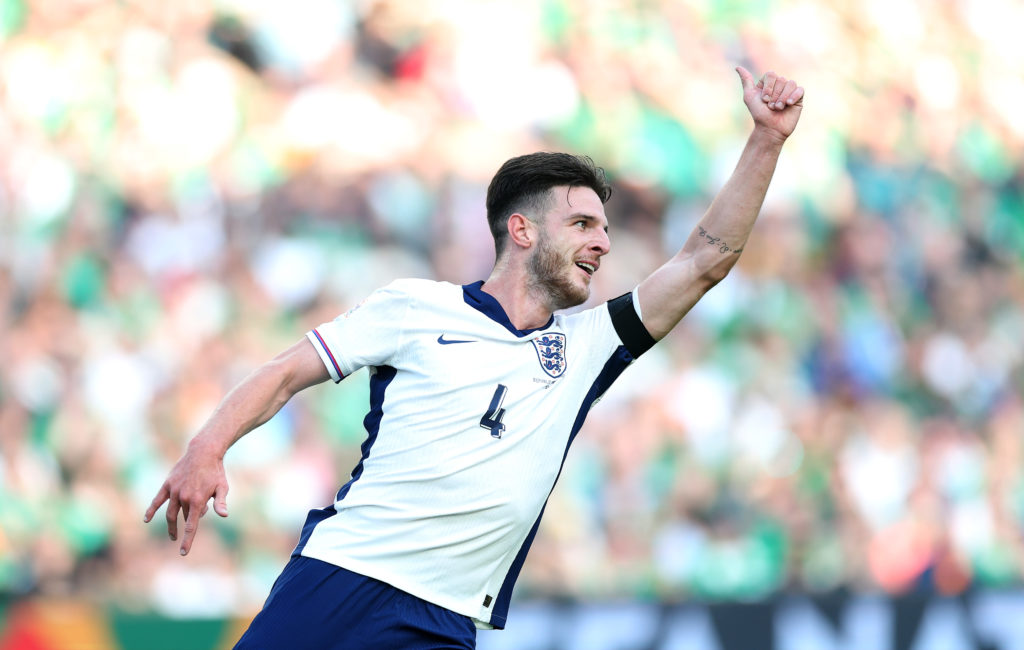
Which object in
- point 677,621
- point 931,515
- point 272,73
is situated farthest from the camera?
point 272,73

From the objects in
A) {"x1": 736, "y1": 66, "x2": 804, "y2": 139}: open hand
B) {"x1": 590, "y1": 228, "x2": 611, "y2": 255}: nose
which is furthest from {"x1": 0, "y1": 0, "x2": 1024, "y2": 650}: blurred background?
{"x1": 736, "y1": 66, "x2": 804, "y2": 139}: open hand

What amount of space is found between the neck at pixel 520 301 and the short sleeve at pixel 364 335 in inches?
14.1

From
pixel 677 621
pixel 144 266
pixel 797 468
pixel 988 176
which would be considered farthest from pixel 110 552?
pixel 988 176

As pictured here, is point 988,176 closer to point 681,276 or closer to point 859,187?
point 859,187

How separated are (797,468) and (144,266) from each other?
5.10m

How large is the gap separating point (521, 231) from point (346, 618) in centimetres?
146

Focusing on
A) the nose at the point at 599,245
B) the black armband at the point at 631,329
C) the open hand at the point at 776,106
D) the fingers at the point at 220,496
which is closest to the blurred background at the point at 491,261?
the black armband at the point at 631,329

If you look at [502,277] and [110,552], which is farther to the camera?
[110,552]

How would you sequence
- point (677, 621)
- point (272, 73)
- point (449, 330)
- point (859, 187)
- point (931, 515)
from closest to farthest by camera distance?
point (449, 330)
point (677, 621)
point (931, 515)
point (272, 73)
point (859, 187)

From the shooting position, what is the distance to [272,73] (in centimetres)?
1095

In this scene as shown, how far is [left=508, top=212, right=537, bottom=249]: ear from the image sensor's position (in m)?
4.60

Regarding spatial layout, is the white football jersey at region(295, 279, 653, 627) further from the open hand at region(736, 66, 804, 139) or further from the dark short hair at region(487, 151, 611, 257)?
the open hand at region(736, 66, 804, 139)

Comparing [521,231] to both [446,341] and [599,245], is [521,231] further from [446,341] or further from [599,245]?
[446,341]

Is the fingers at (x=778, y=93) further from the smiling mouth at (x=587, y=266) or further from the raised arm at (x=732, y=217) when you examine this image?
the smiling mouth at (x=587, y=266)
